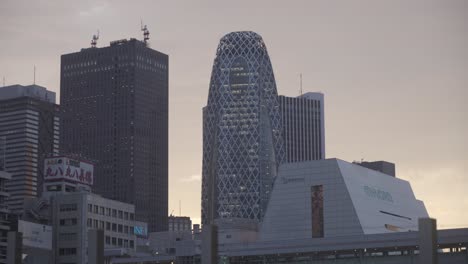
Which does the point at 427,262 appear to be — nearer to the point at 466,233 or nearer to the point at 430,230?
the point at 430,230

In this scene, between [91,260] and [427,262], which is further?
[91,260]

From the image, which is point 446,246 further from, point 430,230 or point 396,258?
point 430,230

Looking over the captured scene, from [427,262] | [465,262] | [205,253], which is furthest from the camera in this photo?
[465,262]

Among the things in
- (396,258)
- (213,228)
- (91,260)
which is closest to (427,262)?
(213,228)

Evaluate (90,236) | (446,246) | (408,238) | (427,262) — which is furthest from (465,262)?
(90,236)

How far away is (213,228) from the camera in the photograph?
5546 inches

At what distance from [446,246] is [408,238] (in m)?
12.6

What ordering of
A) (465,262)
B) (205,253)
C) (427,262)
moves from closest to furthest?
1. (427,262)
2. (205,253)
3. (465,262)

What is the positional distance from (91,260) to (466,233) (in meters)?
72.9

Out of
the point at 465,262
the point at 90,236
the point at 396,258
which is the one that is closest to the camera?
the point at 90,236

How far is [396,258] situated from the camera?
191 m

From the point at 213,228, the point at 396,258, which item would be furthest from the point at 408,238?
the point at 213,228

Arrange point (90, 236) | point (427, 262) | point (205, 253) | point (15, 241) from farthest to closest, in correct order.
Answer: point (15, 241) → point (90, 236) → point (205, 253) → point (427, 262)

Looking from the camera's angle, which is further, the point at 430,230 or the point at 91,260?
the point at 91,260
